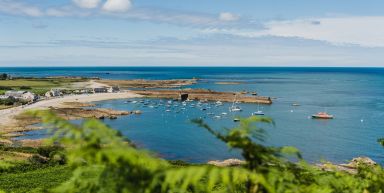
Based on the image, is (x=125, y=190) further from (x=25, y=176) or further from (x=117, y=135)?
(x=25, y=176)

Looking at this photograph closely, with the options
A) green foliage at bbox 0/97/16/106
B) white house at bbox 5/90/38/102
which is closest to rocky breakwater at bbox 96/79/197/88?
white house at bbox 5/90/38/102

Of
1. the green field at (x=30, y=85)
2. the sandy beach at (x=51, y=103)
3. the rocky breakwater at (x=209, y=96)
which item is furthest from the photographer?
the green field at (x=30, y=85)

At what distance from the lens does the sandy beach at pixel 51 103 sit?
78.8 meters

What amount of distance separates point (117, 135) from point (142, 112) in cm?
9431

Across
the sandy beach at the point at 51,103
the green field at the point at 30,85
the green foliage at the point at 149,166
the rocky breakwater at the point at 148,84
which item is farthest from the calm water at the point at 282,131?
the rocky breakwater at the point at 148,84

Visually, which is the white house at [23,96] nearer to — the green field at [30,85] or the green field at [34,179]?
the green field at [30,85]

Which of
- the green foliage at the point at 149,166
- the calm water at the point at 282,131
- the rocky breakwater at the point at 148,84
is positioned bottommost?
the calm water at the point at 282,131

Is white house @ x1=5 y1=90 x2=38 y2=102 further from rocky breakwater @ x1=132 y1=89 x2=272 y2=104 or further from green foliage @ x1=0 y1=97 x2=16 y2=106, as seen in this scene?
rocky breakwater @ x1=132 y1=89 x2=272 y2=104

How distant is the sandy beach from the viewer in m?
78.8

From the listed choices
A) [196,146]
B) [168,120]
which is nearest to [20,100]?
[168,120]

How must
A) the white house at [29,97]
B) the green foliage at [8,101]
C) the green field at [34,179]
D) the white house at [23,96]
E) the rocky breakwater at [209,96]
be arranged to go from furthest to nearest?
the rocky breakwater at [209,96] → the white house at [23,96] → the white house at [29,97] → the green foliage at [8,101] → the green field at [34,179]

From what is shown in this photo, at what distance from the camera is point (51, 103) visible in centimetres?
10431

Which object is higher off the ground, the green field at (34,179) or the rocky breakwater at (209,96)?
the green field at (34,179)

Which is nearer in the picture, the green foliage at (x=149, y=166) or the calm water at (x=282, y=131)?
the green foliage at (x=149, y=166)
